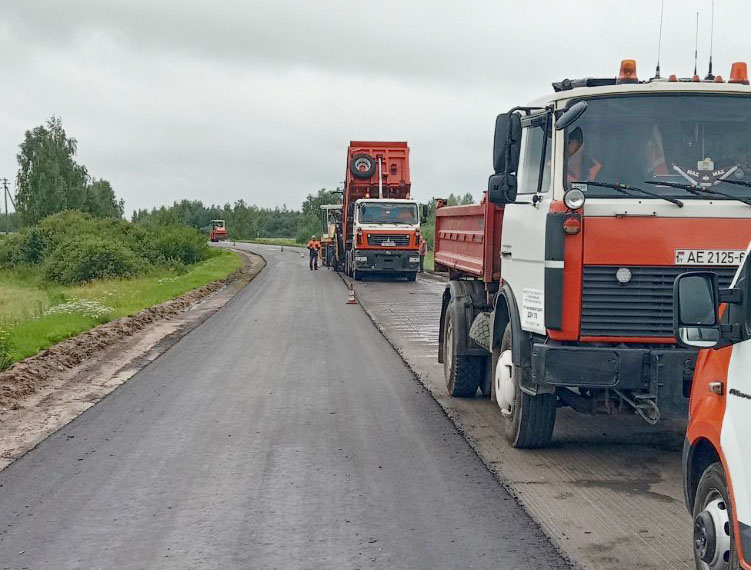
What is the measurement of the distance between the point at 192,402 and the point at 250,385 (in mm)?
1285

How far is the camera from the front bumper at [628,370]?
7.18m

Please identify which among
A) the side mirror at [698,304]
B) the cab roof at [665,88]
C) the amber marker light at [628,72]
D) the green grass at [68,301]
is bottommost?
the green grass at [68,301]

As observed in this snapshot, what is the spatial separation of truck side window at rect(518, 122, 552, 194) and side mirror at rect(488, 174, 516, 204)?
10 centimetres

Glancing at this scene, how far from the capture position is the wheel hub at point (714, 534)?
4629 mm

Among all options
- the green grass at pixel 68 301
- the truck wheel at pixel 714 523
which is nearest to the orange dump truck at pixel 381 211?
the green grass at pixel 68 301

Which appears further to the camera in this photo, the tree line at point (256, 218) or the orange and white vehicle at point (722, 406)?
the tree line at point (256, 218)

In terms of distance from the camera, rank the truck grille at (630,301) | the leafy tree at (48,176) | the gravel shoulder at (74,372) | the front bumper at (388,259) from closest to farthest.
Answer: the truck grille at (630,301), the gravel shoulder at (74,372), the front bumper at (388,259), the leafy tree at (48,176)

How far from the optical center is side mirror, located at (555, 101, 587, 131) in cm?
740

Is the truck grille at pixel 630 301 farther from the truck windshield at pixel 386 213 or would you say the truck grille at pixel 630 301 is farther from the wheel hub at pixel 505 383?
the truck windshield at pixel 386 213

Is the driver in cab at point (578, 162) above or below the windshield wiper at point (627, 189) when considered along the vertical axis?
above

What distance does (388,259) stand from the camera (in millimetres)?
34156

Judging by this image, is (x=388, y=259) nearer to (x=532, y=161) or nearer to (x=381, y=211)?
(x=381, y=211)

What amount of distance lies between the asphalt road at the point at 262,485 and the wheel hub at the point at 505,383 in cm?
54

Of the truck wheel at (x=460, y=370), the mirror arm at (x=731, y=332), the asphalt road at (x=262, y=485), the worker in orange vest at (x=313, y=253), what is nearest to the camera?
the mirror arm at (x=731, y=332)
